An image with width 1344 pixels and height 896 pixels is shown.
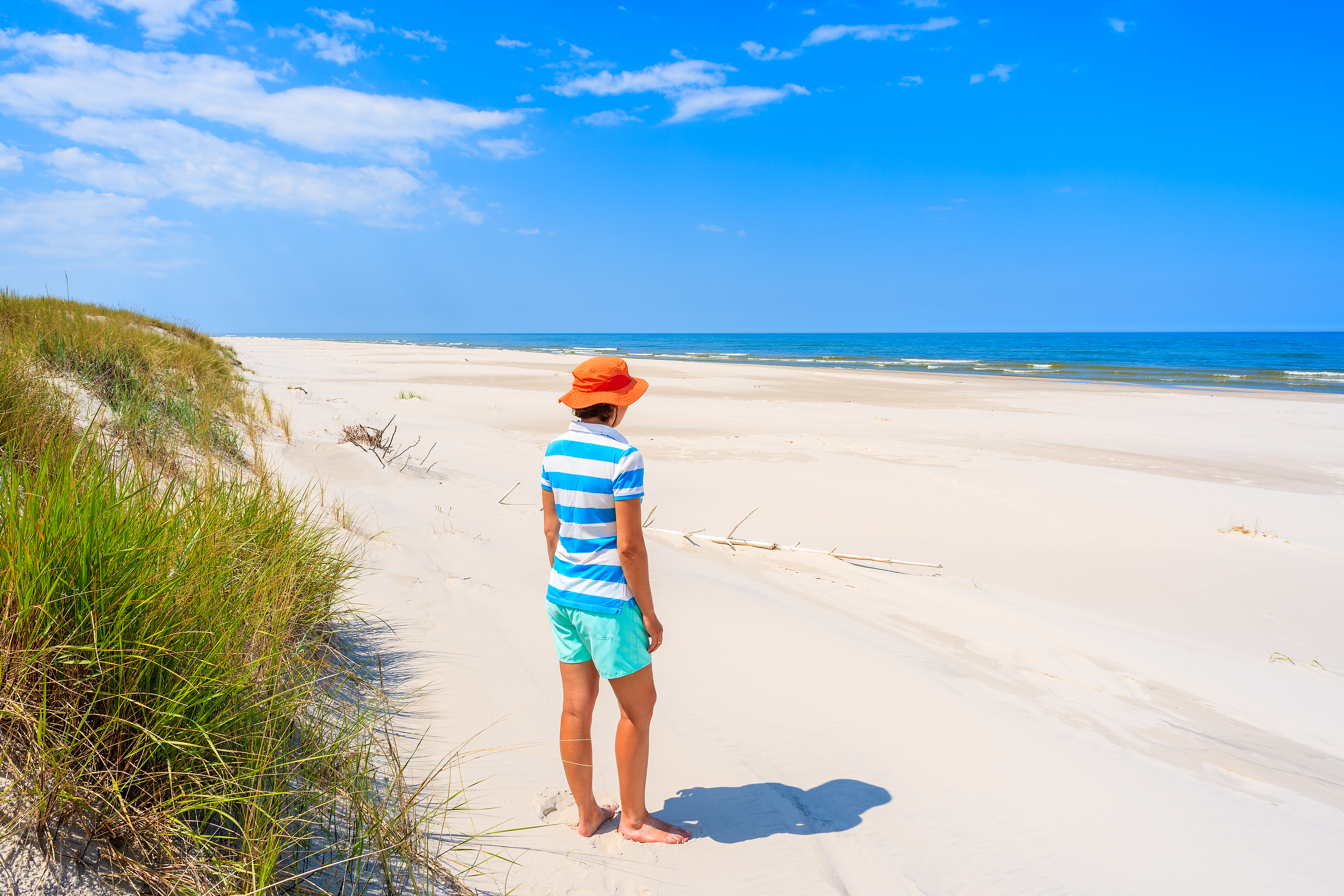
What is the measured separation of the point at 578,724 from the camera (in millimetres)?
2367

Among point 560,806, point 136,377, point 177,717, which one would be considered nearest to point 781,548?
point 560,806

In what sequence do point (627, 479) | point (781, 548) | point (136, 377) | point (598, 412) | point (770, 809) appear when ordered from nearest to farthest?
point (627, 479) → point (598, 412) → point (770, 809) → point (781, 548) → point (136, 377)

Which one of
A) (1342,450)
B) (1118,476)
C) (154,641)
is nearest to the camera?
(154,641)

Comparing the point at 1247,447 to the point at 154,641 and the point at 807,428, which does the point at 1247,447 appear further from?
the point at 154,641

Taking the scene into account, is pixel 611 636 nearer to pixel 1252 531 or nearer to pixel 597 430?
pixel 597 430

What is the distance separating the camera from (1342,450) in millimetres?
13547

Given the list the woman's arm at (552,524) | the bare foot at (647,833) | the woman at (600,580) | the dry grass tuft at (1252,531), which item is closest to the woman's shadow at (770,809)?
the bare foot at (647,833)

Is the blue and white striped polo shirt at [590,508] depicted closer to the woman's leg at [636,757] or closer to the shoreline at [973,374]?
the woman's leg at [636,757]

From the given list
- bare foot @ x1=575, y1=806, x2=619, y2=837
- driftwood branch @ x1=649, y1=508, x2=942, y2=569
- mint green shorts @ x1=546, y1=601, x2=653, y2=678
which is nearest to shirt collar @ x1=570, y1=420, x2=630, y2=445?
mint green shorts @ x1=546, y1=601, x2=653, y2=678

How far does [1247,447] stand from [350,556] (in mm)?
16634

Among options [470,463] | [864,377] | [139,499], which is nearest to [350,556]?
[139,499]

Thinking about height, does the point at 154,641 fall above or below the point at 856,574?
above

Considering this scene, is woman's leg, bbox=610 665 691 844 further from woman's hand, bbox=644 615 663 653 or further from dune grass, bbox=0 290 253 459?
dune grass, bbox=0 290 253 459

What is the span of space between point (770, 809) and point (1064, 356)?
6282 centimetres
